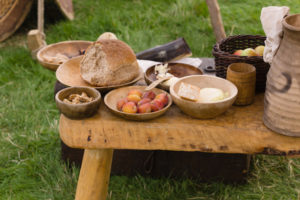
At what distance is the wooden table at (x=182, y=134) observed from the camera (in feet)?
5.03

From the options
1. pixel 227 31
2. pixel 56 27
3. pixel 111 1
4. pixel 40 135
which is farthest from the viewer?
pixel 111 1

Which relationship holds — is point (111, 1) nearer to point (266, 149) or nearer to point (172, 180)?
point (172, 180)

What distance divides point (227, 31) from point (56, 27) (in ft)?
6.38

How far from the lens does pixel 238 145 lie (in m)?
1.55

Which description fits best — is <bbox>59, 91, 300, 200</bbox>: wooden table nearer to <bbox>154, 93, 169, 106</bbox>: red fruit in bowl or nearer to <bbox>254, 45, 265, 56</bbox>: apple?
<bbox>154, 93, 169, 106</bbox>: red fruit in bowl

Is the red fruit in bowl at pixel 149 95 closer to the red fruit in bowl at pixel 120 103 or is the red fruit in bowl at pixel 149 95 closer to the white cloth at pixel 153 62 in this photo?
the red fruit in bowl at pixel 120 103

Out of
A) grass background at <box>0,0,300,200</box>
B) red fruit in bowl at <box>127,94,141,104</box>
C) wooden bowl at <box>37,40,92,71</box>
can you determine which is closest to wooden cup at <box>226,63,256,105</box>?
red fruit in bowl at <box>127,94,141,104</box>

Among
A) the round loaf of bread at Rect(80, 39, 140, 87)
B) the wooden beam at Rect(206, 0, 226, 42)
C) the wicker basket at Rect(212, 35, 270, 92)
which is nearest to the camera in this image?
the wicker basket at Rect(212, 35, 270, 92)

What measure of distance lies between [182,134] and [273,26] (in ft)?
1.83

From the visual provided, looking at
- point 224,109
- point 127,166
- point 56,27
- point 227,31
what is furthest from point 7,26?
point 224,109

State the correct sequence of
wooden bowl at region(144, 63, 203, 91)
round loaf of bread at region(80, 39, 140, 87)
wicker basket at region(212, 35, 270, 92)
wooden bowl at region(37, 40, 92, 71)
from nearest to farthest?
wicker basket at region(212, 35, 270, 92) < round loaf of bread at region(80, 39, 140, 87) < wooden bowl at region(144, 63, 203, 91) < wooden bowl at region(37, 40, 92, 71)

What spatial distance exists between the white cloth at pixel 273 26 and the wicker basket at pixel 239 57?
176 mm

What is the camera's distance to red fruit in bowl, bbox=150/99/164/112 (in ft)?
5.28

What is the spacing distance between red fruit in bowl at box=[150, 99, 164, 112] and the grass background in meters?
0.82
